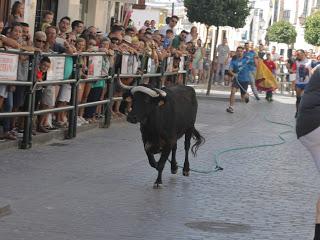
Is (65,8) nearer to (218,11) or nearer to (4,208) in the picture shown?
(218,11)

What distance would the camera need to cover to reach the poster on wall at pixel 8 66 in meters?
13.5

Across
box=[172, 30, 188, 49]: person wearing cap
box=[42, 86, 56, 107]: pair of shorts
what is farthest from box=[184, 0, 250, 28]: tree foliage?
box=[42, 86, 56, 107]: pair of shorts

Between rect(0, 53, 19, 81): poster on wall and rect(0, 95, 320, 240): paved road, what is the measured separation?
1104 millimetres

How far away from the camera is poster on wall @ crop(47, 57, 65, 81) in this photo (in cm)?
1519

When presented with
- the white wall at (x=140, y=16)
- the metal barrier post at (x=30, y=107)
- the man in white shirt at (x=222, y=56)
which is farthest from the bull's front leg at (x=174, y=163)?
Answer: the man in white shirt at (x=222, y=56)

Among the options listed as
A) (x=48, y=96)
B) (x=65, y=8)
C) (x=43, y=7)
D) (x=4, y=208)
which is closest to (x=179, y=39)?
(x=65, y=8)

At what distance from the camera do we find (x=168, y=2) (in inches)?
1855

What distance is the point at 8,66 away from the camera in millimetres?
13664

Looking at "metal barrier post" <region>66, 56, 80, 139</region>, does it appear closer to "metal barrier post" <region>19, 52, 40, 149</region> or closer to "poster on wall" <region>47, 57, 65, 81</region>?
"poster on wall" <region>47, 57, 65, 81</region>

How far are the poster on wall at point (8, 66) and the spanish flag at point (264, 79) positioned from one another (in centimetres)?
1935

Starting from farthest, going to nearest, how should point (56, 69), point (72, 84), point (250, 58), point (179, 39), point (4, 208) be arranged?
Result: point (250, 58) → point (179, 39) → point (72, 84) → point (56, 69) → point (4, 208)

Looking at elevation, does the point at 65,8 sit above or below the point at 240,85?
above

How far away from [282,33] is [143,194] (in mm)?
63756

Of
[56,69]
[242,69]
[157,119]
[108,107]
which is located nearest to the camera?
[157,119]
